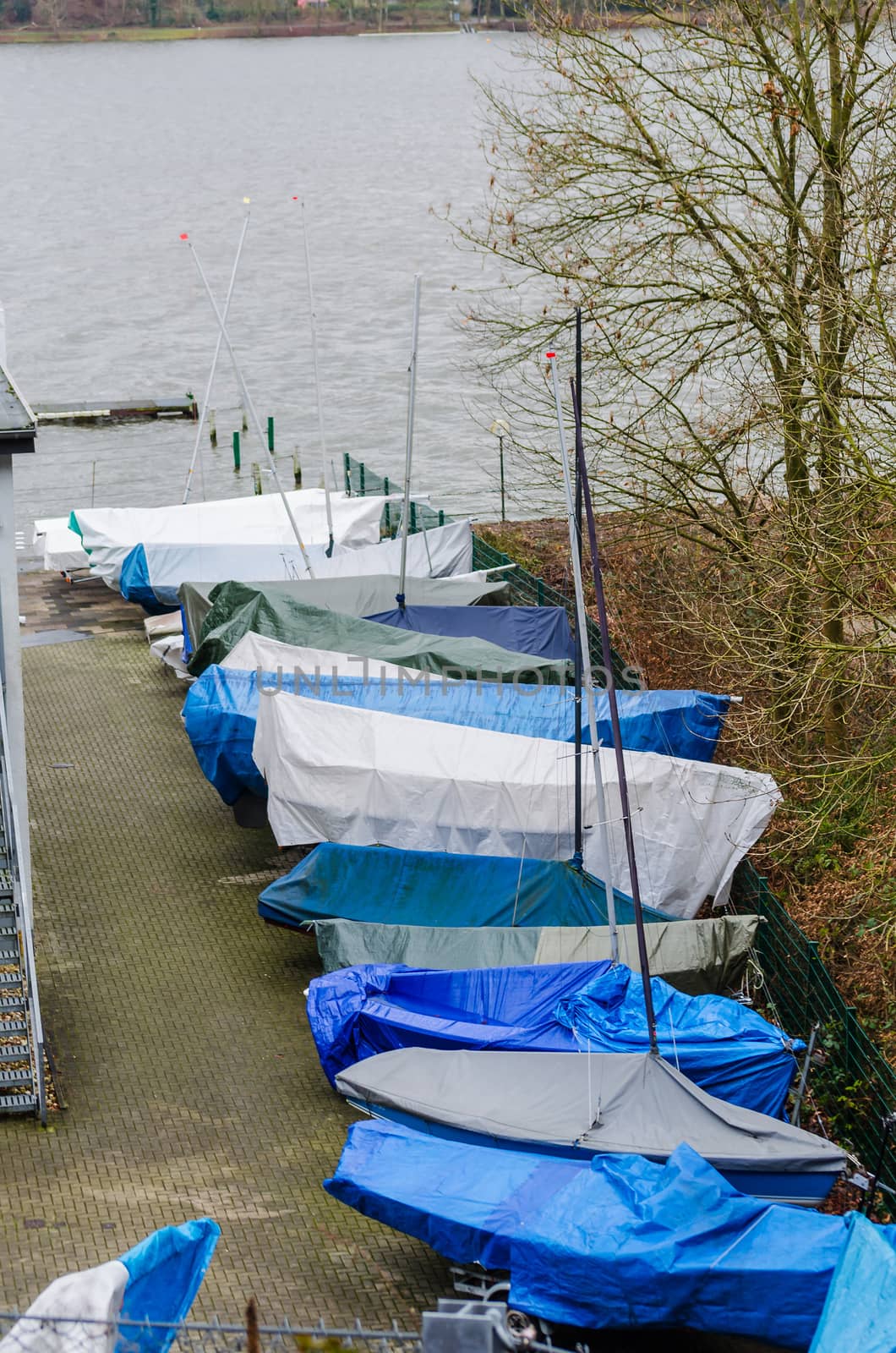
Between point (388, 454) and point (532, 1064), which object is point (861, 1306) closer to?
point (532, 1064)

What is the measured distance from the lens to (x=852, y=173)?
2122cm

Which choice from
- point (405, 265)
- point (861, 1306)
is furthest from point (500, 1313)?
point (405, 265)

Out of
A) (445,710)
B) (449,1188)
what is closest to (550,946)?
(449,1188)

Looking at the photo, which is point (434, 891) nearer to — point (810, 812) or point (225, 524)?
point (810, 812)

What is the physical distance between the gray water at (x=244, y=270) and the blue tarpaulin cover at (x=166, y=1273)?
21.8 m

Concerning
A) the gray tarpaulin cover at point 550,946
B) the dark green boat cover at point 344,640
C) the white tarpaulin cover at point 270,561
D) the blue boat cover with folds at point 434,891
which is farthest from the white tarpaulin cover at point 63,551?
the gray tarpaulin cover at point 550,946

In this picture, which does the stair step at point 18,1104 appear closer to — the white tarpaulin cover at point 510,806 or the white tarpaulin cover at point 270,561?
the white tarpaulin cover at point 510,806

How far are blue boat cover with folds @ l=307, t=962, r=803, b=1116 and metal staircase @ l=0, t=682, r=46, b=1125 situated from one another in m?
2.70

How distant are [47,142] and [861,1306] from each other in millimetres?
111082

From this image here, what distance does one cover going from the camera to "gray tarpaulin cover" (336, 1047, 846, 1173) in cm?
1452

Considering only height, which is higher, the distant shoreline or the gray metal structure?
the distant shoreline

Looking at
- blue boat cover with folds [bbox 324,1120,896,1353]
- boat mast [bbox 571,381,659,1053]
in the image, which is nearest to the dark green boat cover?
boat mast [bbox 571,381,659,1053]

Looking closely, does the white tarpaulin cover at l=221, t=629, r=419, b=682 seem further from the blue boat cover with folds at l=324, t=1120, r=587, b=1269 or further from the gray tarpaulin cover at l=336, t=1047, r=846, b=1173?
the blue boat cover with folds at l=324, t=1120, r=587, b=1269

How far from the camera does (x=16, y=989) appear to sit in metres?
17.0
